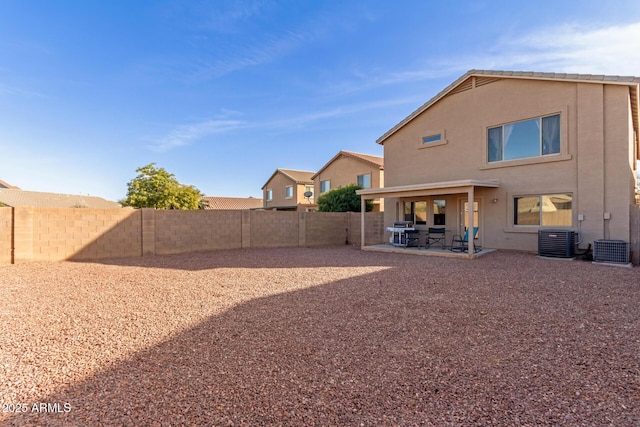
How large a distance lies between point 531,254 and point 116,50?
59.5 ft

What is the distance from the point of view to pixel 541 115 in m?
11.8

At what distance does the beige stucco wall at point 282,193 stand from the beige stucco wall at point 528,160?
17.4 m

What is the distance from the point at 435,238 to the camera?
14.2 meters

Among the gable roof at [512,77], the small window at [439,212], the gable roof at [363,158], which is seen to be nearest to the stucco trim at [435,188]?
the small window at [439,212]

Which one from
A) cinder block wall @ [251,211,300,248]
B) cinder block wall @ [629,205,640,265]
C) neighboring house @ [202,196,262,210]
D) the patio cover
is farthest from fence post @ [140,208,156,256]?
neighboring house @ [202,196,262,210]

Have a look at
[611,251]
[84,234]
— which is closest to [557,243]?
[611,251]

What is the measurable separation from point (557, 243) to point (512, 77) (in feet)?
21.0

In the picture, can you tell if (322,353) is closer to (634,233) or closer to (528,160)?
(634,233)

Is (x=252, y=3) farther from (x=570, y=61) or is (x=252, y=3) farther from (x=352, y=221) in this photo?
(x=570, y=61)

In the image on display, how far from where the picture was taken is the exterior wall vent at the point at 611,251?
9562 millimetres

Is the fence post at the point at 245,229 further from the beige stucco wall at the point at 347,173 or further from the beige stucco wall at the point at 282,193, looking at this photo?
the beige stucco wall at the point at 282,193

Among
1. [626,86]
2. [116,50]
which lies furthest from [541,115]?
[116,50]

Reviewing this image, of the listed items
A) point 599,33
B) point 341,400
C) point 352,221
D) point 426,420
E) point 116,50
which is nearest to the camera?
point 426,420

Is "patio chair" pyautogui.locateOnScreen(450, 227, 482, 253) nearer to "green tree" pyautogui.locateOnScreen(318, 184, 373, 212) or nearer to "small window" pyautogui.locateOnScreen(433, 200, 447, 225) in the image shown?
"small window" pyautogui.locateOnScreen(433, 200, 447, 225)
